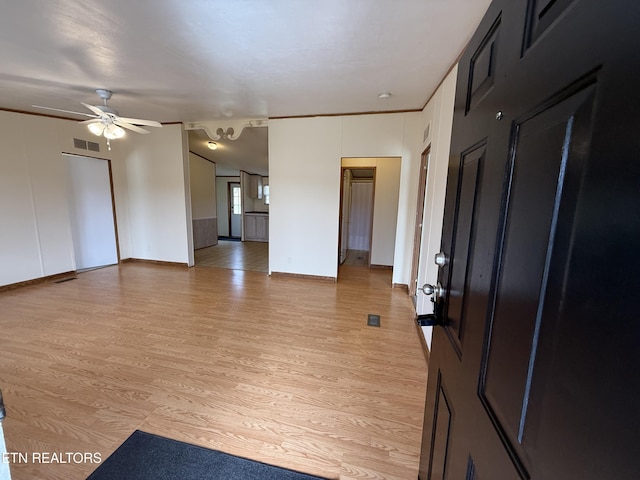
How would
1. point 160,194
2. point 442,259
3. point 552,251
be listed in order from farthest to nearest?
1. point 160,194
2. point 442,259
3. point 552,251

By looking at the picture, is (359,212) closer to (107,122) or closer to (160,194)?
(160,194)

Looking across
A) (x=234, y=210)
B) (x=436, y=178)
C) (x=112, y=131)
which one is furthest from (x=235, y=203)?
(x=436, y=178)

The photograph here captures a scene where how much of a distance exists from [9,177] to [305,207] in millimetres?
4176

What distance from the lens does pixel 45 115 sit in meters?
3.88

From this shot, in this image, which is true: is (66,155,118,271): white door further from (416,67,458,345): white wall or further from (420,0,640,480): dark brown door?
(420,0,640,480): dark brown door

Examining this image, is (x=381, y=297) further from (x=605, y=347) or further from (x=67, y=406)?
(x=605, y=347)

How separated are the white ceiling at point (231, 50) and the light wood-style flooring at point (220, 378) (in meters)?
2.60

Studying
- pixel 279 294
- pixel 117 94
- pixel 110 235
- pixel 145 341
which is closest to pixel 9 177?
pixel 110 235

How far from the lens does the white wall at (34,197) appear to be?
3580 millimetres

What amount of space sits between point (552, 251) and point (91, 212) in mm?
6411

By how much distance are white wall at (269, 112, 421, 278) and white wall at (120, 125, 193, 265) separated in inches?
72.1

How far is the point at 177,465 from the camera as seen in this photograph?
133 centimetres

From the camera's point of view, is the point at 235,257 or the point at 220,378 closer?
the point at 220,378

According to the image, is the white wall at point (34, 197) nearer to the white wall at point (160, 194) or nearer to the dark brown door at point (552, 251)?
the white wall at point (160, 194)
